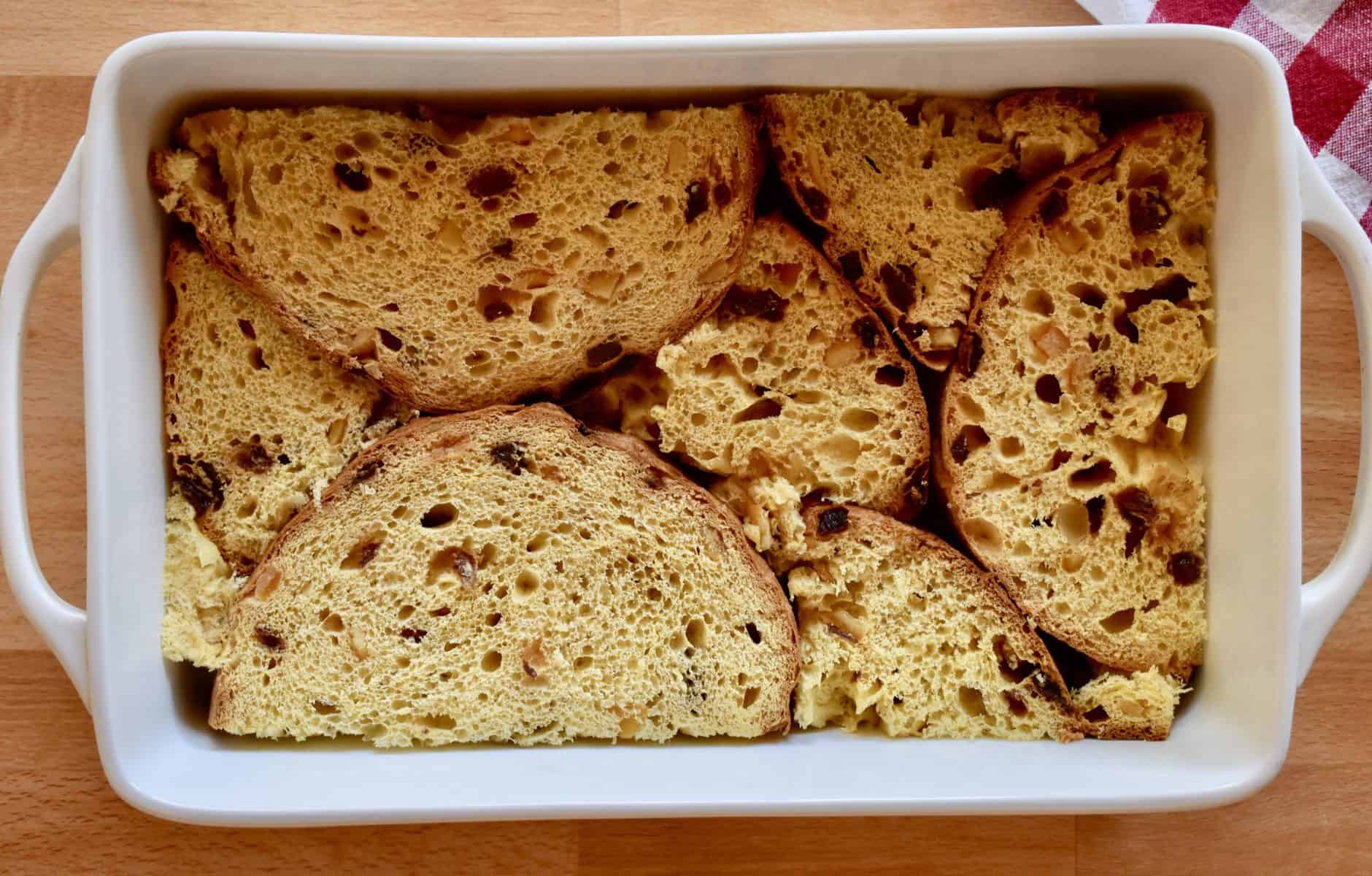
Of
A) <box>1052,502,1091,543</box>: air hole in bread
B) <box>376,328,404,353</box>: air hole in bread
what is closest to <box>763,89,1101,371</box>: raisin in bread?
<box>1052,502,1091,543</box>: air hole in bread

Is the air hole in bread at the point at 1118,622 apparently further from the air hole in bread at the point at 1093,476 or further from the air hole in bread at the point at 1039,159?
the air hole in bread at the point at 1039,159

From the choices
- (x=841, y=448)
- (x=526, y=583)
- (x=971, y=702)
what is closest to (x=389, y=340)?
(x=526, y=583)

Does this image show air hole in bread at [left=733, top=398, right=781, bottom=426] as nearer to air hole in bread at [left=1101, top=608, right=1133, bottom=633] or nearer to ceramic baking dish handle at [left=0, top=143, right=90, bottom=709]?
air hole in bread at [left=1101, top=608, right=1133, bottom=633]

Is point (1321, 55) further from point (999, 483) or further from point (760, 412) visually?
point (760, 412)

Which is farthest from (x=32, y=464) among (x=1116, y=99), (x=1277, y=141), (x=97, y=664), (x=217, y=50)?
(x=1277, y=141)

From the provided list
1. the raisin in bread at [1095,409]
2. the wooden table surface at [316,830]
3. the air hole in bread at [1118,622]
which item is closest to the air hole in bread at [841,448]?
the raisin in bread at [1095,409]
